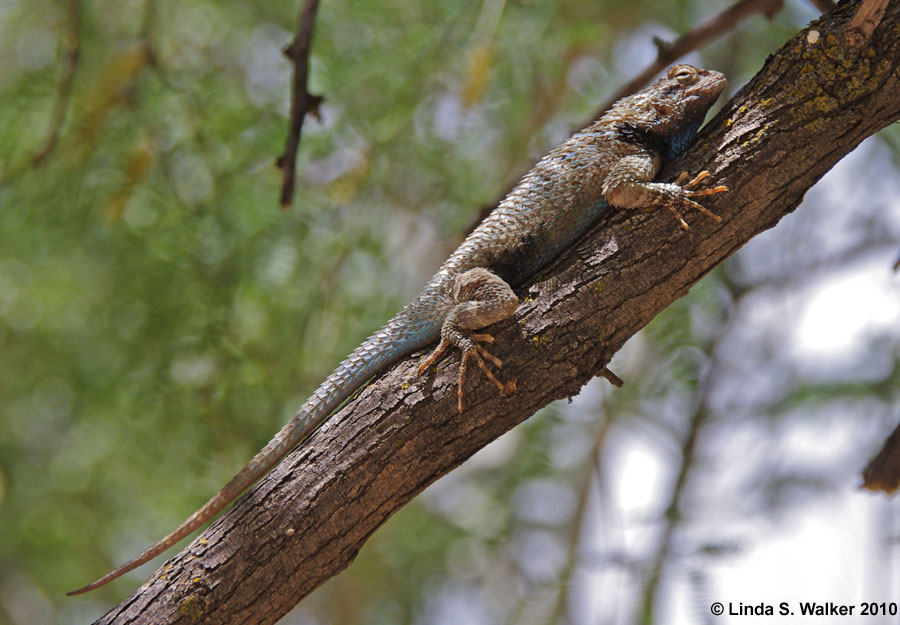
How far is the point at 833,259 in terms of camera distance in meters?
5.19

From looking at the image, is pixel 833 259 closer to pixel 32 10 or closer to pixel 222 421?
pixel 222 421

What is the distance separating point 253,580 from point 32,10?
149 inches

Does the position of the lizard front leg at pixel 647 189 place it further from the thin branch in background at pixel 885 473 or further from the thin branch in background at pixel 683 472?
the thin branch in background at pixel 683 472

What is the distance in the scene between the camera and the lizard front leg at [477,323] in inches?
99.9

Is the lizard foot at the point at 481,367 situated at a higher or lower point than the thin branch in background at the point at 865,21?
lower

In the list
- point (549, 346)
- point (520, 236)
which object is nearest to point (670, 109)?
point (520, 236)

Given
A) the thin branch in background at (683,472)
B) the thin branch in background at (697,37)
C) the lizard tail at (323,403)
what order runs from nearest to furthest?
the lizard tail at (323,403)
the thin branch in background at (697,37)
the thin branch in background at (683,472)

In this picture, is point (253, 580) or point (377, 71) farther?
point (377, 71)

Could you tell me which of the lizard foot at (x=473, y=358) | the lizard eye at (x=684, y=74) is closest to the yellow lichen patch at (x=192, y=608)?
the lizard foot at (x=473, y=358)

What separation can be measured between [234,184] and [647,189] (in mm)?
2877

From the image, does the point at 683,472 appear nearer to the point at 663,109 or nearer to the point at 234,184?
the point at 663,109

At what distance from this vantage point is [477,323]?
8.57ft

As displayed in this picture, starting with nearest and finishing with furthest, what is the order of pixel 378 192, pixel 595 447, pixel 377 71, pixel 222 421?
pixel 222 421 < pixel 377 71 < pixel 378 192 < pixel 595 447

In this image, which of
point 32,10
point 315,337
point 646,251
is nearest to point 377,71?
point 315,337
